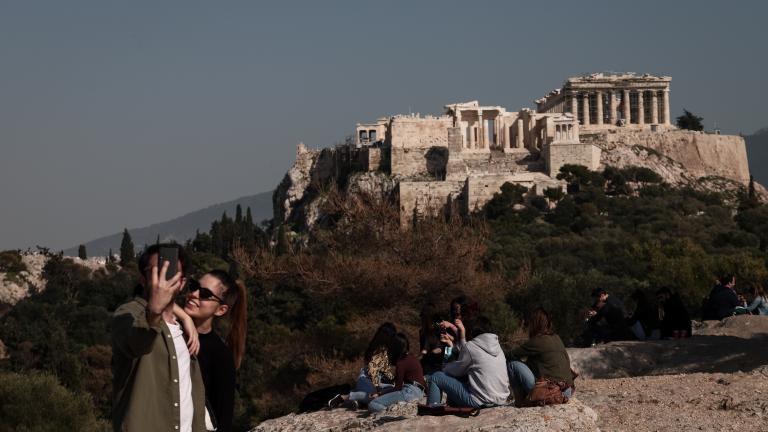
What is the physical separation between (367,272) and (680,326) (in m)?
8.76

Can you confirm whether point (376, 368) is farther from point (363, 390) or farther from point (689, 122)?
point (689, 122)

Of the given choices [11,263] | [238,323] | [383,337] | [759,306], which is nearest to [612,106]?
[11,263]

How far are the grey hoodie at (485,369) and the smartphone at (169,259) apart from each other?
5617 millimetres

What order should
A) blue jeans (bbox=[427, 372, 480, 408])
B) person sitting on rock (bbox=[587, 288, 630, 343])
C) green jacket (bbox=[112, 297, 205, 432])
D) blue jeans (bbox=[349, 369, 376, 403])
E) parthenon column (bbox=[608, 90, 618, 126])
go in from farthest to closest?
parthenon column (bbox=[608, 90, 618, 126])
person sitting on rock (bbox=[587, 288, 630, 343])
blue jeans (bbox=[349, 369, 376, 403])
blue jeans (bbox=[427, 372, 480, 408])
green jacket (bbox=[112, 297, 205, 432])

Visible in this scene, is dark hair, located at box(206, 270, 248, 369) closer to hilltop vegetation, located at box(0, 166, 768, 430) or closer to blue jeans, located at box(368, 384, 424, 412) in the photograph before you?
blue jeans, located at box(368, 384, 424, 412)

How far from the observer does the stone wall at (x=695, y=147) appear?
71250 millimetres

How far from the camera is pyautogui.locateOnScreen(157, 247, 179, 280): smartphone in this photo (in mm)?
5461

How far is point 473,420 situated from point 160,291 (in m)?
5.57

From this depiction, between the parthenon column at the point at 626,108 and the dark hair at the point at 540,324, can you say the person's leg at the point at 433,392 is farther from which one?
the parthenon column at the point at 626,108

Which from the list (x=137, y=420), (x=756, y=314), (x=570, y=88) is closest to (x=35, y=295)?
(x=570, y=88)

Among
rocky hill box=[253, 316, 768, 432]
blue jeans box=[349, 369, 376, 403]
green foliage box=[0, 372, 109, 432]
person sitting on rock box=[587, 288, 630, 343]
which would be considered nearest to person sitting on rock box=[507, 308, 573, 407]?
rocky hill box=[253, 316, 768, 432]

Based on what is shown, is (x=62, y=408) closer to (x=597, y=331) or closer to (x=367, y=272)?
(x=367, y=272)

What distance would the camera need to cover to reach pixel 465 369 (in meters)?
11.0

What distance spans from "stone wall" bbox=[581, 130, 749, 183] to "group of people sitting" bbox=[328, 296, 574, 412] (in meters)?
58.3
